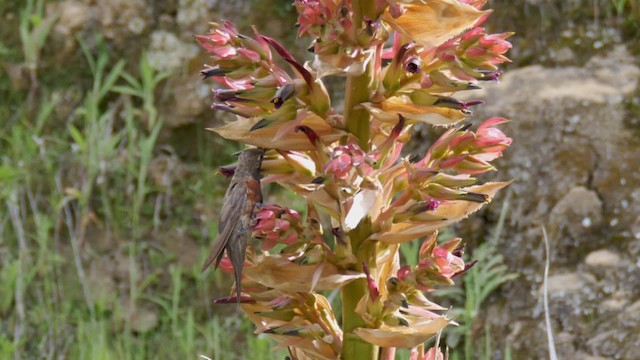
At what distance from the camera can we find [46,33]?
183 inches

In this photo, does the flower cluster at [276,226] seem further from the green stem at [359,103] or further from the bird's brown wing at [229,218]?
the green stem at [359,103]

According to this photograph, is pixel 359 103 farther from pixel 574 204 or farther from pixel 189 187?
pixel 189 187

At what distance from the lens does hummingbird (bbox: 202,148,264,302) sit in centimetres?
176

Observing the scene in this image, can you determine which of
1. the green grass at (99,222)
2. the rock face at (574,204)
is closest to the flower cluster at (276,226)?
the rock face at (574,204)

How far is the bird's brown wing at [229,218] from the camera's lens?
176 cm

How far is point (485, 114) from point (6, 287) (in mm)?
2166

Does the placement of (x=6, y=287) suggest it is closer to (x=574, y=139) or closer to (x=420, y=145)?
(x=420, y=145)

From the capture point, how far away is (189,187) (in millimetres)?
4379

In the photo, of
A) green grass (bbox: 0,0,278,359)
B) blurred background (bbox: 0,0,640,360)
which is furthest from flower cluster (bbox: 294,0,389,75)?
green grass (bbox: 0,0,278,359)

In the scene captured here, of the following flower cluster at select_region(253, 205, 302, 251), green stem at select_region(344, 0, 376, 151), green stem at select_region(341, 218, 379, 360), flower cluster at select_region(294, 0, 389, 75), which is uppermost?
flower cluster at select_region(294, 0, 389, 75)

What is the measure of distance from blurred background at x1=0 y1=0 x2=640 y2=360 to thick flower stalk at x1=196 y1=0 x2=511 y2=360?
1.39 meters

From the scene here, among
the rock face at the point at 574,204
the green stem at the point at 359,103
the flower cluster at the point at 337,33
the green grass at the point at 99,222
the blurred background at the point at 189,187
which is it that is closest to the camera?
the flower cluster at the point at 337,33

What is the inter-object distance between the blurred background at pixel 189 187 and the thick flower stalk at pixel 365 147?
1385 mm

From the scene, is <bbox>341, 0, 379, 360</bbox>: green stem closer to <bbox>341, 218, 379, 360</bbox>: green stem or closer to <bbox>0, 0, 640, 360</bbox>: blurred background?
<bbox>341, 218, 379, 360</bbox>: green stem
